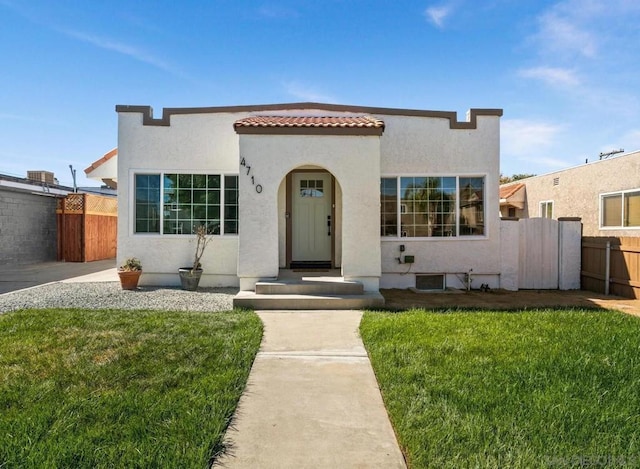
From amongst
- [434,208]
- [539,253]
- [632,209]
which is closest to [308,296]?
[434,208]

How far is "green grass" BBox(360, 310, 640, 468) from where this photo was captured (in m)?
2.96

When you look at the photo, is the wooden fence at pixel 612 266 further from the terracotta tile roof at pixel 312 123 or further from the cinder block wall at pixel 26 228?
the cinder block wall at pixel 26 228

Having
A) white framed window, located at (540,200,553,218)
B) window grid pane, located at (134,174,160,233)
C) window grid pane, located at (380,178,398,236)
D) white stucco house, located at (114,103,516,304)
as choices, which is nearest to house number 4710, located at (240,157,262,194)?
white stucco house, located at (114,103,516,304)

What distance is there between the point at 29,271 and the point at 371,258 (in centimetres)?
1308

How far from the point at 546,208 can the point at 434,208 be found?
9.66 metres

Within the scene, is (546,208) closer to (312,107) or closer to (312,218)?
(312,218)

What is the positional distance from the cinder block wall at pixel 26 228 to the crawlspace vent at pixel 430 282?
52.9 feet

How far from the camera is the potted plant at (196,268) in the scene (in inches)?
400

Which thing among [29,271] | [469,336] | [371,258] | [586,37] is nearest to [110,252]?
[29,271]

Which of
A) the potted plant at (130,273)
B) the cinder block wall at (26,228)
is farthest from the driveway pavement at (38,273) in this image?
the potted plant at (130,273)

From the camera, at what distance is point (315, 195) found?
1128 centimetres

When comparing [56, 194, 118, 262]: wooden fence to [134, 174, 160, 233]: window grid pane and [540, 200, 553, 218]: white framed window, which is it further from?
[540, 200, 553, 218]: white framed window

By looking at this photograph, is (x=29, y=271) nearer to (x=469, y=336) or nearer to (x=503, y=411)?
(x=469, y=336)

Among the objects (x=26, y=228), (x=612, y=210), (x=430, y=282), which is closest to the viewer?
(x=430, y=282)
